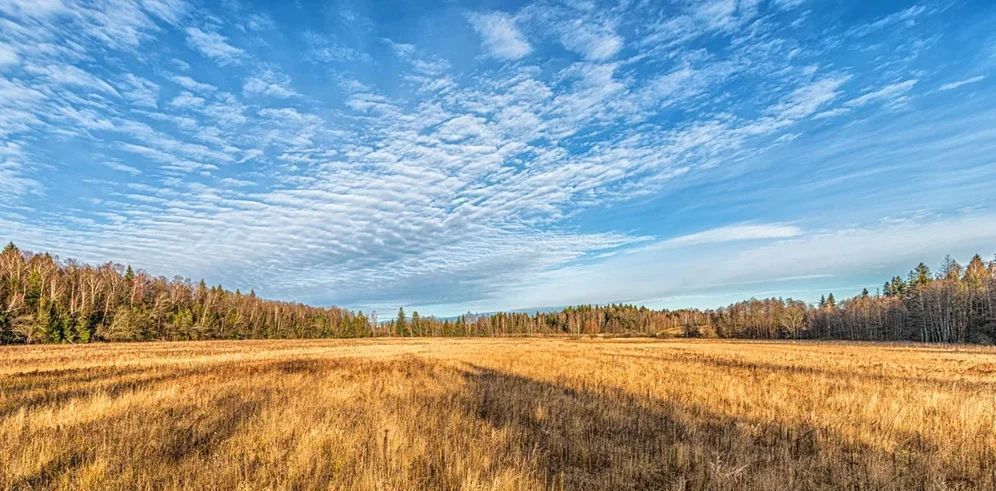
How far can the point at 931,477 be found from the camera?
19.0 feet

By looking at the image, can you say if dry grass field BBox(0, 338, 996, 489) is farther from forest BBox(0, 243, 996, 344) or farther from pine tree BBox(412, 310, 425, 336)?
pine tree BBox(412, 310, 425, 336)

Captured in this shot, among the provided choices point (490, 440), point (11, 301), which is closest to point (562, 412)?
point (490, 440)

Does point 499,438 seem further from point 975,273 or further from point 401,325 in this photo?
point 401,325

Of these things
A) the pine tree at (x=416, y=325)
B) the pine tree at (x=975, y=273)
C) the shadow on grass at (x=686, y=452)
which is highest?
the pine tree at (x=975, y=273)

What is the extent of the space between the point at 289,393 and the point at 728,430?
1089cm

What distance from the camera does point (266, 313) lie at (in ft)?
402

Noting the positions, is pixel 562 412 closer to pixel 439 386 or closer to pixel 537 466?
pixel 537 466

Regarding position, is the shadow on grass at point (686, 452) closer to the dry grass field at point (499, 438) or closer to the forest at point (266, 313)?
the dry grass field at point (499, 438)

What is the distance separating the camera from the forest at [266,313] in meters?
64.1

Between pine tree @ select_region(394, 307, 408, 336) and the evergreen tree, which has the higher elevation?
the evergreen tree

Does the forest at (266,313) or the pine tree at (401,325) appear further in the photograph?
the pine tree at (401,325)

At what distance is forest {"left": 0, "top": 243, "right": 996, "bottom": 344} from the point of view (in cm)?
6406

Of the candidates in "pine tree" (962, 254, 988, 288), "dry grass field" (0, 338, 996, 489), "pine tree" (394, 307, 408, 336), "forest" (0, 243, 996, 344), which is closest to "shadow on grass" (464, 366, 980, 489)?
"dry grass field" (0, 338, 996, 489)

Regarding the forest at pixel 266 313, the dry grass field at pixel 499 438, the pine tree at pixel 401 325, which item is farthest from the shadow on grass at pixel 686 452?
the pine tree at pixel 401 325
